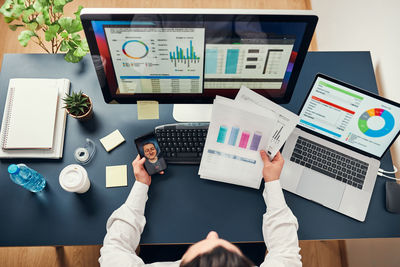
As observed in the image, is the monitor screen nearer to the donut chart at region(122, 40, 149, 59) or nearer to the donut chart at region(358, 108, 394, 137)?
the donut chart at region(122, 40, 149, 59)

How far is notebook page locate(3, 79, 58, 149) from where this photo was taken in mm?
1173

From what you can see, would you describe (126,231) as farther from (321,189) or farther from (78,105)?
(321,189)

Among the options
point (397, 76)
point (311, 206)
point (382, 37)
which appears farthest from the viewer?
point (382, 37)

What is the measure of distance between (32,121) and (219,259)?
0.89m

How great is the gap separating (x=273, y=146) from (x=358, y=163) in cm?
Result: 35

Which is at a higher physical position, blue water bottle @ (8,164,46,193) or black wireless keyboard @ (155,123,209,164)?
black wireless keyboard @ (155,123,209,164)

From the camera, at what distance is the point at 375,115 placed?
1.11m

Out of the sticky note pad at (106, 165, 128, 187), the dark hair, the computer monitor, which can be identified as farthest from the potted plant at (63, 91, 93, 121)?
the dark hair

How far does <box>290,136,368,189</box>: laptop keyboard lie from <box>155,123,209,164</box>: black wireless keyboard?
368 millimetres

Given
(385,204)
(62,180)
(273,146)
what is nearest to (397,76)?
(385,204)

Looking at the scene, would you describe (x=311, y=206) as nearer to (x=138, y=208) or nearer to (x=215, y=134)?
(x=215, y=134)

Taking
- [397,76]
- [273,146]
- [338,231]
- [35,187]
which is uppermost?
[397,76]

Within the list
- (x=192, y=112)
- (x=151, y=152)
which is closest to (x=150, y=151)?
(x=151, y=152)

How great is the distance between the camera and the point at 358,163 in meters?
1.19
